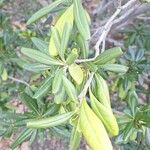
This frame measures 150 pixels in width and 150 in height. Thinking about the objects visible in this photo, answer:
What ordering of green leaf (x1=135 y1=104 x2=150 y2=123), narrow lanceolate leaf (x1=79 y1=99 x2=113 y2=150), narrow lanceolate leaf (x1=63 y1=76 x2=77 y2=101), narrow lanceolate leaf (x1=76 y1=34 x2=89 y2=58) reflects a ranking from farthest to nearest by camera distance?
1. green leaf (x1=135 y1=104 x2=150 y2=123)
2. narrow lanceolate leaf (x1=76 y1=34 x2=89 y2=58)
3. narrow lanceolate leaf (x1=63 y1=76 x2=77 y2=101)
4. narrow lanceolate leaf (x1=79 y1=99 x2=113 y2=150)

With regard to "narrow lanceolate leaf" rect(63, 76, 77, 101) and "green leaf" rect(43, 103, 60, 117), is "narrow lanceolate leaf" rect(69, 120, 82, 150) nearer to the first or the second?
"narrow lanceolate leaf" rect(63, 76, 77, 101)

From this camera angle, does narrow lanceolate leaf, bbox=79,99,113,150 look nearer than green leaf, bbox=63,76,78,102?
Yes

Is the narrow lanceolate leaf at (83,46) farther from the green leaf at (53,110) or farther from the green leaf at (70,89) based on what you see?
the green leaf at (53,110)

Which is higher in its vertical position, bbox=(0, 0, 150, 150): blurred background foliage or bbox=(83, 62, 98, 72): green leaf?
bbox=(83, 62, 98, 72): green leaf

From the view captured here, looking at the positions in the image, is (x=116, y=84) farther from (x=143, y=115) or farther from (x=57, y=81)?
(x=57, y=81)

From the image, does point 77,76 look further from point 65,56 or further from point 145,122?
point 145,122

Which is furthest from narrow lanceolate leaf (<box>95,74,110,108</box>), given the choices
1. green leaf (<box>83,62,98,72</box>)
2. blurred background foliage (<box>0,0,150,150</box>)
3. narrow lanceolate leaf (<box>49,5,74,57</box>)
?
blurred background foliage (<box>0,0,150,150</box>)

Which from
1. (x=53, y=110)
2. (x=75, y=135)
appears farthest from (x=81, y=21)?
(x=53, y=110)

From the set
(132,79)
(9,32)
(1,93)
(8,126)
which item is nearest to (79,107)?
(8,126)
